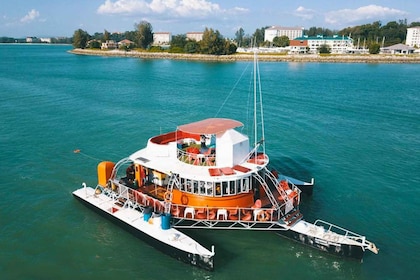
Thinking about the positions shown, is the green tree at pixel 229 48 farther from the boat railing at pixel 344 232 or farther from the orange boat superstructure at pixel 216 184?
the boat railing at pixel 344 232

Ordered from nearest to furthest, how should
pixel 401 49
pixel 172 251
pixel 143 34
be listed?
pixel 172 251, pixel 401 49, pixel 143 34

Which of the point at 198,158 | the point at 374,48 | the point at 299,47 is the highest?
the point at 299,47

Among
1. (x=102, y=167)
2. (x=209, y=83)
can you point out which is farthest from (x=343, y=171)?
(x=209, y=83)

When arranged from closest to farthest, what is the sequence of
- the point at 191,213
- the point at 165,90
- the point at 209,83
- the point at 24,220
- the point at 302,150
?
the point at 191,213, the point at 24,220, the point at 302,150, the point at 165,90, the point at 209,83

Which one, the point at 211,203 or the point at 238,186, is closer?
the point at 211,203

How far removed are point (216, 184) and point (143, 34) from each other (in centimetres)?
18175

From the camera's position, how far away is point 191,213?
65.2ft

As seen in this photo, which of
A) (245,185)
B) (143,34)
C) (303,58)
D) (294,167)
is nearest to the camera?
(245,185)

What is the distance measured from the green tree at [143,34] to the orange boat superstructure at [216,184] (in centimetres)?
17740

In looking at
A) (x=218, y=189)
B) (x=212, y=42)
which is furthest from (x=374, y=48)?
(x=218, y=189)

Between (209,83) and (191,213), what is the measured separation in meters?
64.7

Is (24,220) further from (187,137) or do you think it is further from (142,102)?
(142,102)

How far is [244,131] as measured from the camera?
132ft

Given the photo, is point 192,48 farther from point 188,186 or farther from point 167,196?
point 188,186
